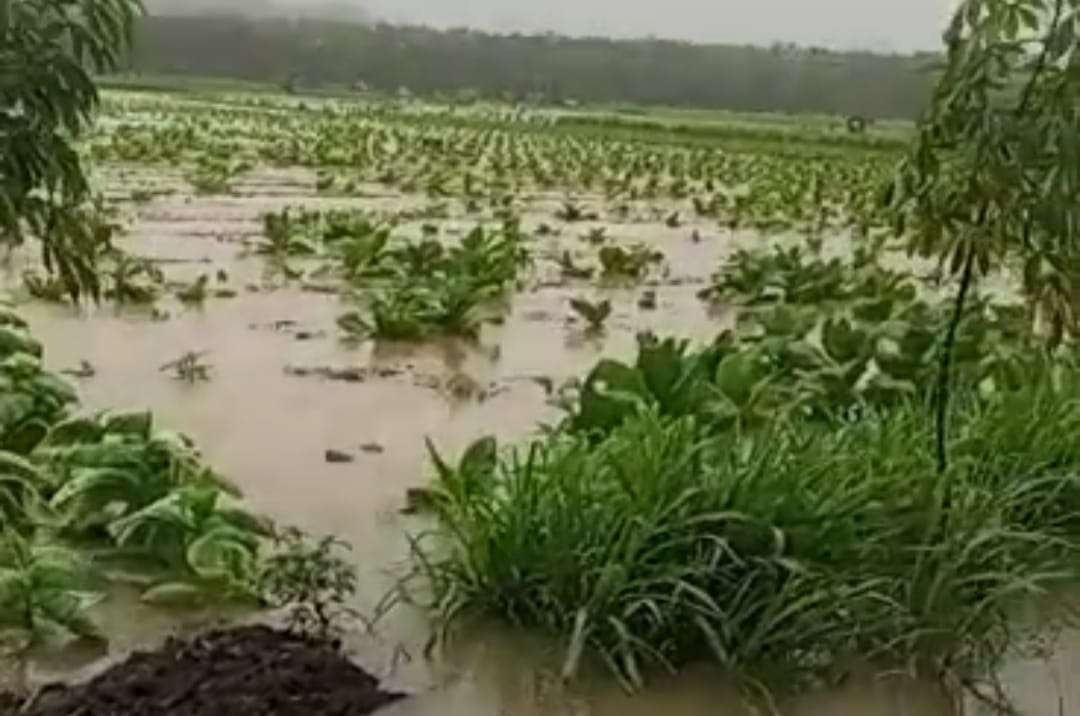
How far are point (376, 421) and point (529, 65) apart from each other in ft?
89.0

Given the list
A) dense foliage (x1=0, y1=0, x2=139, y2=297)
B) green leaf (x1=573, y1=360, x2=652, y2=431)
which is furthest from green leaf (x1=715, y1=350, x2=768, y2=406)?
dense foliage (x1=0, y1=0, x2=139, y2=297)

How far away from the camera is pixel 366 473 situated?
7477 millimetres

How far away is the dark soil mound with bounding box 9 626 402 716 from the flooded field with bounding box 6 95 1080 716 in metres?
0.14

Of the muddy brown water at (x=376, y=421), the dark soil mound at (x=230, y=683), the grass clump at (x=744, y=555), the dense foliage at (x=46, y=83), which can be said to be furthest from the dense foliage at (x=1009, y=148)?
the dense foliage at (x=46, y=83)

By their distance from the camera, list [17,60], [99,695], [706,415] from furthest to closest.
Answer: [706,415], [99,695], [17,60]

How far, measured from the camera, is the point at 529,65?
35.1 meters

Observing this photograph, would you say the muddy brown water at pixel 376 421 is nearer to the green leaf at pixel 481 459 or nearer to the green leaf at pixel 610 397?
the green leaf at pixel 481 459

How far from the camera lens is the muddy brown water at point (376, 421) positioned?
529 cm

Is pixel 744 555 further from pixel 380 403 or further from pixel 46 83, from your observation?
pixel 380 403

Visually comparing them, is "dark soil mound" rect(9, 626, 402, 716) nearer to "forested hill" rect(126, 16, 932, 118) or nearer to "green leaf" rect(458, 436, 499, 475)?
"green leaf" rect(458, 436, 499, 475)

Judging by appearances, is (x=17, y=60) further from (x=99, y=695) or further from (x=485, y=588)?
(x=485, y=588)

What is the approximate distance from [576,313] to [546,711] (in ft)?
23.5

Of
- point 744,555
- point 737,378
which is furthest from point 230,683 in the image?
point 737,378

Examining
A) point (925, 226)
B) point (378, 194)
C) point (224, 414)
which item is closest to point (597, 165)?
point (378, 194)
